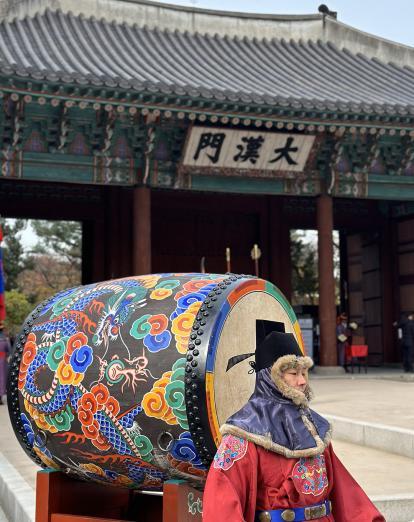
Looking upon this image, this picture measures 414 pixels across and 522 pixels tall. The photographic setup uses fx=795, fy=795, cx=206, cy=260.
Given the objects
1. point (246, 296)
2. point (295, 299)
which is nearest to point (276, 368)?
point (246, 296)

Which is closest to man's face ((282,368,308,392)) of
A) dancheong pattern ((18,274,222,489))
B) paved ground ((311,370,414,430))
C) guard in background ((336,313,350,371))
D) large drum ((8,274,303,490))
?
large drum ((8,274,303,490))

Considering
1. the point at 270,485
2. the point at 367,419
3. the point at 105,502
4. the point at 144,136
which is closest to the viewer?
the point at 270,485

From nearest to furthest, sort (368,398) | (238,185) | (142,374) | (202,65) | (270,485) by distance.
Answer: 1. (270,485)
2. (142,374)
3. (368,398)
4. (238,185)
5. (202,65)

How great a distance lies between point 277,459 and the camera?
279 centimetres

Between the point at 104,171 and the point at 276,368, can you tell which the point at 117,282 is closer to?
the point at 276,368

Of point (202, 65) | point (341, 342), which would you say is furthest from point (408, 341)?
point (202, 65)

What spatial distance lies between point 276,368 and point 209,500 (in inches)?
20.1

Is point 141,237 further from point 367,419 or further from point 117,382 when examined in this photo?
point 117,382

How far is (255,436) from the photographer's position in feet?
8.95

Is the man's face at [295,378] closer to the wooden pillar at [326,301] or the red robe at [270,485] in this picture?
the red robe at [270,485]

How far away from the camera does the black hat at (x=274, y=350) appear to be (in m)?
2.91

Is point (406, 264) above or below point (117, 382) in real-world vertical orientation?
above

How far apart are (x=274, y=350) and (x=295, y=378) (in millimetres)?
137

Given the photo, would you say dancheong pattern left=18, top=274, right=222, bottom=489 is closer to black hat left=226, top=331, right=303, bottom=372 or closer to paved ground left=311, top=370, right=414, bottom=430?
black hat left=226, top=331, right=303, bottom=372
